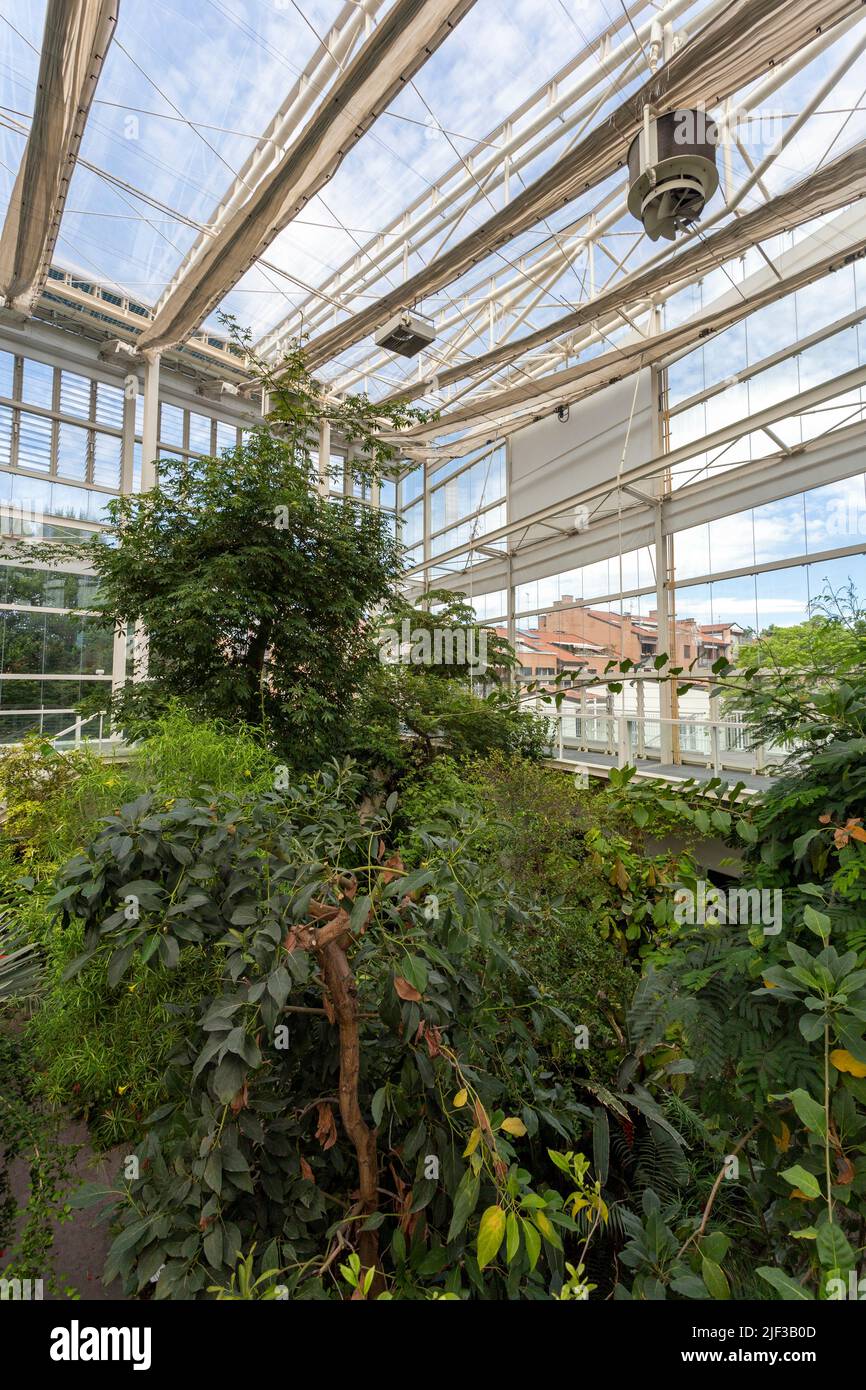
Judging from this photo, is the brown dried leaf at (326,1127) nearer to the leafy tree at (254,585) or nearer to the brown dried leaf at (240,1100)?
the brown dried leaf at (240,1100)

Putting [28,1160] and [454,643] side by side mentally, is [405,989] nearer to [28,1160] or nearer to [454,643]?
[28,1160]

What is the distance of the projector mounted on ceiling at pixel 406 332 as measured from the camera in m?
7.43

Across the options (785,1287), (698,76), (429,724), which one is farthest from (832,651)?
(698,76)

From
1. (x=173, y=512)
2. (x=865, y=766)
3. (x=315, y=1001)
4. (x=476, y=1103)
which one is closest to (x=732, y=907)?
(x=865, y=766)

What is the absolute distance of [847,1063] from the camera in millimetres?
938

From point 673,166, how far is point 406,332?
3.95 m

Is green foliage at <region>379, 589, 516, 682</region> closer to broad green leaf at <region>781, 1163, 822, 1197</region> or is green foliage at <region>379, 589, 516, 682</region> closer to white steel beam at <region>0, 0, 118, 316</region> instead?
white steel beam at <region>0, 0, 118, 316</region>

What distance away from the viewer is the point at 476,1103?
1.09m

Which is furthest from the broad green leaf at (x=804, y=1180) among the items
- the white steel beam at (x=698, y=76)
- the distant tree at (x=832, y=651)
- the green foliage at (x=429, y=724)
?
the white steel beam at (x=698, y=76)

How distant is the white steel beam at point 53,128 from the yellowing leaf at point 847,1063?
23.7 feet

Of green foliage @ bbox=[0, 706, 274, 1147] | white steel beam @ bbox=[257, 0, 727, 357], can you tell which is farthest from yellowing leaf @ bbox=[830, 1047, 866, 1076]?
white steel beam @ bbox=[257, 0, 727, 357]

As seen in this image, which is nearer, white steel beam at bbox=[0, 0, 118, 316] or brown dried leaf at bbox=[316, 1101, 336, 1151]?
brown dried leaf at bbox=[316, 1101, 336, 1151]

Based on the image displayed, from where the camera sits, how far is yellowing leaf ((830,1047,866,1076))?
92 cm
